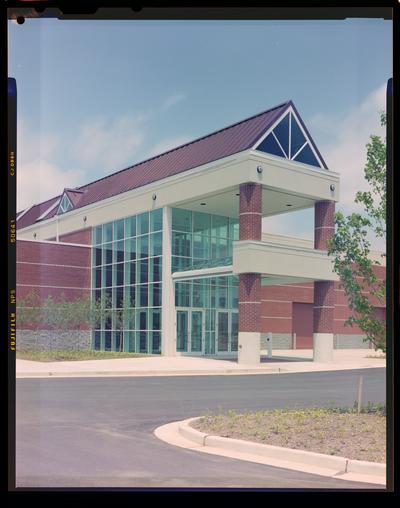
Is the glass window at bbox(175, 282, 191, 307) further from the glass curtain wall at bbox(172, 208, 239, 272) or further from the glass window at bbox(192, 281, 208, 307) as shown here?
the glass curtain wall at bbox(172, 208, 239, 272)

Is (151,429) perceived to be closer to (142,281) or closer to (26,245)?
(142,281)

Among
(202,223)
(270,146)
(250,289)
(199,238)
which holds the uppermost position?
(270,146)

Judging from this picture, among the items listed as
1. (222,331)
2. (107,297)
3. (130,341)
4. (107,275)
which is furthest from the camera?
(107,275)

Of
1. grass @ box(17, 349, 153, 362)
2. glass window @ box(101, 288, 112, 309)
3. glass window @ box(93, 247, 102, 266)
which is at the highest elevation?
glass window @ box(93, 247, 102, 266)

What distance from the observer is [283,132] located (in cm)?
3100

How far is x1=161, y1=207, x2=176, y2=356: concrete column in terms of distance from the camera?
3412 cm

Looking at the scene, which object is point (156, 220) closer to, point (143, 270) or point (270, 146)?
point (143, 270)

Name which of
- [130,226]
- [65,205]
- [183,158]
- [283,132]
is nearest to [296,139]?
[283,132]

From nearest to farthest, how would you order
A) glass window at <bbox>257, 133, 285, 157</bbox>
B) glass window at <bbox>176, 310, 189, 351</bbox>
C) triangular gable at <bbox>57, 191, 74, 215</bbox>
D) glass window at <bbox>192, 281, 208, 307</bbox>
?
glass window at <bbox>257, 133, 285, 157</bbox>, glass window at <bbox>176, 310, 189, 351</bbox>, glass window at <bbox>192, 281, 208, 307</bbox>, triangular gable at <bbox>57, 191, 74, 215</bbox>

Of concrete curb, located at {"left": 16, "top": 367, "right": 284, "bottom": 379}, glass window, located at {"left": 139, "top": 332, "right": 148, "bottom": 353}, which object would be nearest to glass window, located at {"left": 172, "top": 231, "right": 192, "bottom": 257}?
glass window, located at {"left": 139, "top": 332, "right": 148, "bottom": 353}

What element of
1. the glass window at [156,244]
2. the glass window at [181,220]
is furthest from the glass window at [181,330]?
the glass window at [181,220]

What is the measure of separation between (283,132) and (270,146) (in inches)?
45.0

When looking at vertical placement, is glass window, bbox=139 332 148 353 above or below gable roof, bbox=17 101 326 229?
below
